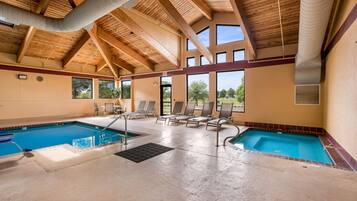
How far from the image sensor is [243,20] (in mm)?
5496

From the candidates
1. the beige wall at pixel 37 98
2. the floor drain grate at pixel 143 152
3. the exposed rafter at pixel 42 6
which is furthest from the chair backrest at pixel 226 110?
the beige wall at pixel 37 98

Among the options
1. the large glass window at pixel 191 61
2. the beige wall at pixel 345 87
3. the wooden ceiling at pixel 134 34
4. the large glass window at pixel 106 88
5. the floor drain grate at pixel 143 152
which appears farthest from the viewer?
the large glass window at pixel 106 88

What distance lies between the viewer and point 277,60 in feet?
21.7

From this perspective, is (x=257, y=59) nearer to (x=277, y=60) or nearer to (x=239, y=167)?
(x=277, y=60)

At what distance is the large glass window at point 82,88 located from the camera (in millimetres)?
10725

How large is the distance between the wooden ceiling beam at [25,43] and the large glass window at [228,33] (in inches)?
302

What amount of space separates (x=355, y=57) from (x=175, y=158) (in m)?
3.62

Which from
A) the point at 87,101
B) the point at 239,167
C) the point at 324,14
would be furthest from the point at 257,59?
the point at 87,101

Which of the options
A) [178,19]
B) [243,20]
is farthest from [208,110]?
[178,19]

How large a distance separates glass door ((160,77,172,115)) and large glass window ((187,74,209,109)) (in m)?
1.57

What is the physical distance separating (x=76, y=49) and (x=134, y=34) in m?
3.32

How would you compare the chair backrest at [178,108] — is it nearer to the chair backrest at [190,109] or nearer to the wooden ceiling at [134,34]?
the chair backrest at [190,109]

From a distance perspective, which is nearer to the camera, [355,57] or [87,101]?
[355,57]

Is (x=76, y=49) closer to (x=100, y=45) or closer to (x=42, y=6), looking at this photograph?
(x=100, y=45)
